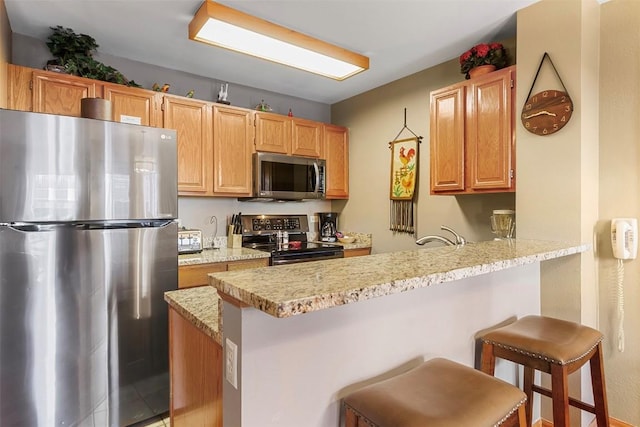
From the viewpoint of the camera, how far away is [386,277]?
988 millimetres

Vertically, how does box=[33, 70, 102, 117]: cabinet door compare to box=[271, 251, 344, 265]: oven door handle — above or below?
above

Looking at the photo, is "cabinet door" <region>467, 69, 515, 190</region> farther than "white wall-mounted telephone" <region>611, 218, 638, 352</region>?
Yes

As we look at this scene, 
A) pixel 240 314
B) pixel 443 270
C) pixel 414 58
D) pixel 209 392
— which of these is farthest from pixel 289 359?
pixel 414 58

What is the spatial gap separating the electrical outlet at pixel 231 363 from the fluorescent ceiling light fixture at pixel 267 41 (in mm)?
1933

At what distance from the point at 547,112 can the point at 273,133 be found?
2.33 metres

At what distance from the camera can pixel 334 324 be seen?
1113 mm

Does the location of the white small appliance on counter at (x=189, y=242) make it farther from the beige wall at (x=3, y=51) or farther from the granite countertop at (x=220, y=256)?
the beige wall at (x=3, y=51)

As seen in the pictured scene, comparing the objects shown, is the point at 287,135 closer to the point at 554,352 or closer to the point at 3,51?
the point at 3,51

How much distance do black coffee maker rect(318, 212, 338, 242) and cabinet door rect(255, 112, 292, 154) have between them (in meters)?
0.99

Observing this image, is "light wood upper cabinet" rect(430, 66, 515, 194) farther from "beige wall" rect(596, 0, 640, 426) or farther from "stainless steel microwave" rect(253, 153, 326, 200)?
"stainless steel microwave" rect(253, 153, 326, 200)

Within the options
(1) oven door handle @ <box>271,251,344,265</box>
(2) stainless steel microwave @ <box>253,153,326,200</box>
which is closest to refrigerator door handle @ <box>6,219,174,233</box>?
(1) oven door handle @ <box>271,251,344,265</box>

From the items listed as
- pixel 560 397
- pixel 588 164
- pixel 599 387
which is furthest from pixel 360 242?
pixel 560 397

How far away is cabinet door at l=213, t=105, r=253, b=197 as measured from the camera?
3.10 m

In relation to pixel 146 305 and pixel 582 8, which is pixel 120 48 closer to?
pixel 146 305
